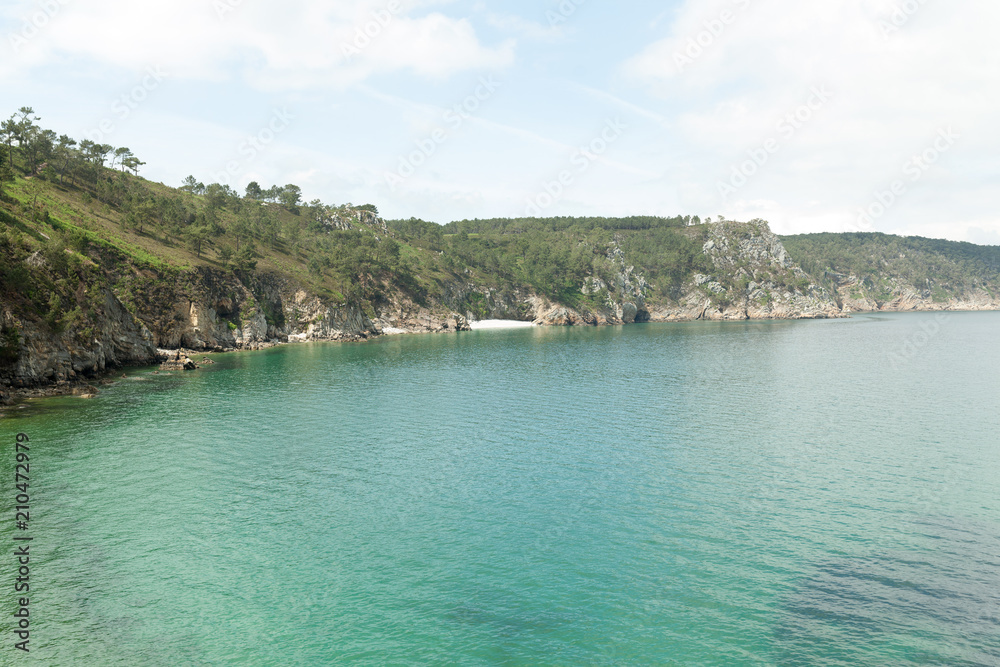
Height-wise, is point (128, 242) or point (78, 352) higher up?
point (128, 242)

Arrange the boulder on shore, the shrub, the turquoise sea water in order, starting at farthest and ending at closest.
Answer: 1. the boulder on shore
2. the shrub
3. the turquoise sea water

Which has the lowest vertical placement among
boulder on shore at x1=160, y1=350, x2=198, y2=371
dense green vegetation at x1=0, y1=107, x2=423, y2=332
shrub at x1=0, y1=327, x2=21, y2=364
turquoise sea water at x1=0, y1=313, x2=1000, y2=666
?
turquoise sea water at x1=0, y1=313, x2=1000, y2=666

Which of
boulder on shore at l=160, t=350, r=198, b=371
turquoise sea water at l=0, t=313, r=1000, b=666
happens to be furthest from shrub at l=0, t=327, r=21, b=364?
boulder on shore at l=160, t=350, r=198, b=371

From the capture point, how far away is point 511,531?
30625mm

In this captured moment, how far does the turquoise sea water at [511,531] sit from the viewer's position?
835 inches

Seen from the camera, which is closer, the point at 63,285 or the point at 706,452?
the point at 706,452

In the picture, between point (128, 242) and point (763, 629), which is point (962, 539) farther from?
point (128, 242)

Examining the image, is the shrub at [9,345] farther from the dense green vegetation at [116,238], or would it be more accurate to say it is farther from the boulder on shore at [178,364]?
the boulder on shore at [178,364]

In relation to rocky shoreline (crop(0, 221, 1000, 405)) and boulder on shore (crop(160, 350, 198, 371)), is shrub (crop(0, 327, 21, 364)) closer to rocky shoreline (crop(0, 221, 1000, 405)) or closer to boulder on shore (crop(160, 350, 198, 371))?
rocky shoreline (crop(0, 221, 1000, 405))

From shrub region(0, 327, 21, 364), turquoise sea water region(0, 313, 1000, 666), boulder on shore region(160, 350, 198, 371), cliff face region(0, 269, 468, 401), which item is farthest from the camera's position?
boulder on shore region(160, 350, 198, 371)

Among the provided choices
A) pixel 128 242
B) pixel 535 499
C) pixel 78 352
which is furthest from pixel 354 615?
pixel 128 242

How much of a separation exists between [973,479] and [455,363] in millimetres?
78044

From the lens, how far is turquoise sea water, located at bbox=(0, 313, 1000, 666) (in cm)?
2122

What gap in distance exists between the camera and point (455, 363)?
103m
